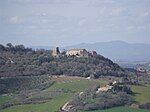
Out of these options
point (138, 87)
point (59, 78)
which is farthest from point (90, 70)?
point (138, 87)

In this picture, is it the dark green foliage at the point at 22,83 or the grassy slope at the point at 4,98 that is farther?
the dark green foliage at the point at 22,83

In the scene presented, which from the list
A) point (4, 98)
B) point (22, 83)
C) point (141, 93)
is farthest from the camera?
point (22, 83)

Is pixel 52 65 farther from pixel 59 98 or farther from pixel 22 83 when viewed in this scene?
pixel 59 98

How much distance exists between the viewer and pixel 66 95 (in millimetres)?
87500

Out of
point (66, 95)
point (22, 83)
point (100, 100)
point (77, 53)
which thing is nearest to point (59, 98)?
point (66, 95)

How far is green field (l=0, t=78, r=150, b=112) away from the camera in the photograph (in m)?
76.4

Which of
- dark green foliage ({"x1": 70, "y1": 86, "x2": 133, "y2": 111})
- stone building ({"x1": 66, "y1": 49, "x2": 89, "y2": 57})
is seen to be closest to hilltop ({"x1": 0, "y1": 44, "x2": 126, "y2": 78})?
stone building ({"x1": 66, "y1": 49, "x2": 89, "y2": 57})

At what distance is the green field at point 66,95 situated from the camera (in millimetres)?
76375

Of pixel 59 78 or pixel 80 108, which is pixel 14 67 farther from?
pixel 80 108

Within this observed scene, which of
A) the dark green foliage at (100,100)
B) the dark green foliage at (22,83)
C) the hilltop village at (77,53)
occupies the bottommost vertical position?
the dark green foliage at (100,100)

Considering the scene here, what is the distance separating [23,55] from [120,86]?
137ft

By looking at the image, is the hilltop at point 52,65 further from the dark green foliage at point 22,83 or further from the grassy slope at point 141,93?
the grassy slope at point 141,93

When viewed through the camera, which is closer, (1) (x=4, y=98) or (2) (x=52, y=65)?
(1) (x=4, y=98)

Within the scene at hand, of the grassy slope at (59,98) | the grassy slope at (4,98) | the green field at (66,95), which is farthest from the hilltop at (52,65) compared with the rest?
the grassy slope at (4,98)
